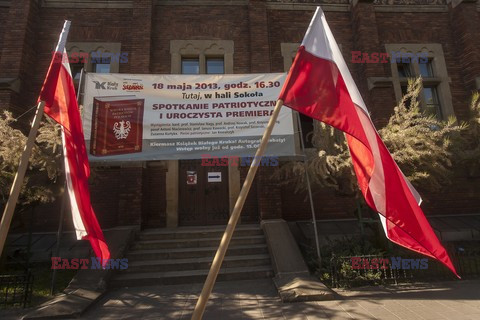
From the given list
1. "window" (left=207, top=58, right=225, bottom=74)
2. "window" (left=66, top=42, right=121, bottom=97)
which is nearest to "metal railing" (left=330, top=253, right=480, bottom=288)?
"window" (left=207, top=58, right=225, bottom=74)

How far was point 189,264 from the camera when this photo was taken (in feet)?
21.7

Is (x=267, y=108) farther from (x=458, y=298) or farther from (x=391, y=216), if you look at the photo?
(x=458, y=298)

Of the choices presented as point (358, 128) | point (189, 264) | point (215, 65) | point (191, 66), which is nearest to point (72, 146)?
point (358, 128)

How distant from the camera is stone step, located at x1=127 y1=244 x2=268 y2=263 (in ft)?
22.6

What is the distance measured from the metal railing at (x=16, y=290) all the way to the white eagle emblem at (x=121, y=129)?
3095mm

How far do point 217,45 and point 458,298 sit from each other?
31.1 feet

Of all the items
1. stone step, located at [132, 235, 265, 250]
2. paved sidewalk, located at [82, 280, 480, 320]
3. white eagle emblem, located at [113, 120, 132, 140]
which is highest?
white eagle emblem, located at [113, 120, 132, 140]

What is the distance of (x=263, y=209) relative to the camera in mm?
8305

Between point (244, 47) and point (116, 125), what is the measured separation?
18.9 ft

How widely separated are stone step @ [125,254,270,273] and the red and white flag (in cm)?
347

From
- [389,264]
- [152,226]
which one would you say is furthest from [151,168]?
[389,264]

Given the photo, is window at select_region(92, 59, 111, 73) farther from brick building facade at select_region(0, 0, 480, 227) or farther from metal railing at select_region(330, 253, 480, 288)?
metal railing at select_region(330, 253, 480, 288)

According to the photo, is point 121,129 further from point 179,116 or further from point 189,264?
point 189,264

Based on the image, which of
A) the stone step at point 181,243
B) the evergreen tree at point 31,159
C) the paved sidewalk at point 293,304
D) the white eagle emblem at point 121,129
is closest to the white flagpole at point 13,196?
the paved sidewalk at point 293,304
